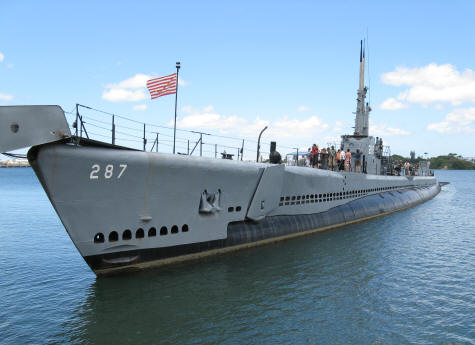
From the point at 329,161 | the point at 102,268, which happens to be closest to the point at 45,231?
the point at 102,268

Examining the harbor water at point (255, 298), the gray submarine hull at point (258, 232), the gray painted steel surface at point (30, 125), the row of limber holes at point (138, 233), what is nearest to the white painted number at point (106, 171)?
the gray painted steel surface at point (30, 125)

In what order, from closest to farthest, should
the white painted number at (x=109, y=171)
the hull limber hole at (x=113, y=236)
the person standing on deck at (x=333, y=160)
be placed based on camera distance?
the white painted number at (x=109, y=171) < the hull limber hole at (x=113, y=236) < the person standing on deck at (x=333, y=160)

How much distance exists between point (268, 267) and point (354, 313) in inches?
133

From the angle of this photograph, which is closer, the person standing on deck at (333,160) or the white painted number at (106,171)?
the white painted number at (106,171)

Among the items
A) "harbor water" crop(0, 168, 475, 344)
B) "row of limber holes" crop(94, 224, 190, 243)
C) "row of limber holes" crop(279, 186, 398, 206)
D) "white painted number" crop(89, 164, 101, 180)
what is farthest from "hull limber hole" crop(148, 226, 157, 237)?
"row of limber holes" crop(279, 186, 398, 206)

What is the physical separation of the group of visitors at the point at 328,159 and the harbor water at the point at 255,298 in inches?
208

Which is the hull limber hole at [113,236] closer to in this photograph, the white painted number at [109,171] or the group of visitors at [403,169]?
the white painted number at [109,171]

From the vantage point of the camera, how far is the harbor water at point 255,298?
6.88 meters

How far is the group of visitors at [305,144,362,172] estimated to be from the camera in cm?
1797

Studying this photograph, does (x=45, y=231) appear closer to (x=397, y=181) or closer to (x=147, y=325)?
(x=147, y=325)

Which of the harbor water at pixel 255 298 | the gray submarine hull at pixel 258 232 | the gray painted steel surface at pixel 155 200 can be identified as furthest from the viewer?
the gray submarine hull at pixel 258 232

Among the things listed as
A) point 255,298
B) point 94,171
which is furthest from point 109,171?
point 255,298

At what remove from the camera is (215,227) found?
11.2m

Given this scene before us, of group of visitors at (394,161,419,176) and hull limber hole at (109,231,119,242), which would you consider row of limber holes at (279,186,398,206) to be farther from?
group of visitors at (394,161,419,176)
